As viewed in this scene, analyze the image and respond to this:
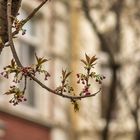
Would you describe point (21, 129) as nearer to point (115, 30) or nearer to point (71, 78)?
point (71, 78)

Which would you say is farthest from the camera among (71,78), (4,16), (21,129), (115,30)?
(71,78)

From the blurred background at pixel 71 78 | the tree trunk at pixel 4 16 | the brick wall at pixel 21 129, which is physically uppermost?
the blurred background at pixel 71 78

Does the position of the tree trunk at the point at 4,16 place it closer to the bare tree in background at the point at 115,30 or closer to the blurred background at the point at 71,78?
the bare tree in background at the point at 115,30

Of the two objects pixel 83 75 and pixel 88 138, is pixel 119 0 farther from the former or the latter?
pixel 83 75

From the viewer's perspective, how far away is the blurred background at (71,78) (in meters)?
15.9

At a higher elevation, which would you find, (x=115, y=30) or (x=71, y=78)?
(x=71, y=78)

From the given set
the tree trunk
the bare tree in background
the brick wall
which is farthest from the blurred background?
the tree trunk

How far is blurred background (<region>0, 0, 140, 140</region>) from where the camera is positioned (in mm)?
15881

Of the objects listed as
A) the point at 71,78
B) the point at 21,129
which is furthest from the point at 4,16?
the point at 71,78

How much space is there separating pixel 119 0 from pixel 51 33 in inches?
194

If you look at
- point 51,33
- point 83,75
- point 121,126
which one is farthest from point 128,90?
point 83,75

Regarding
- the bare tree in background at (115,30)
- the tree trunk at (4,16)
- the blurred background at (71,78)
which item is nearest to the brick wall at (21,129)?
the blurred background at (71,78)

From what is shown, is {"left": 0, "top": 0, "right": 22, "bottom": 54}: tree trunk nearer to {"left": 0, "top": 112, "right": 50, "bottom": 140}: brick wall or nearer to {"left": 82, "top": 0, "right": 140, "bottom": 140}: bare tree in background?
{"left": 82, "top": 0, "right": 140, "bottom": 140}: bare tree in background

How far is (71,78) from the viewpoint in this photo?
55.1ft
